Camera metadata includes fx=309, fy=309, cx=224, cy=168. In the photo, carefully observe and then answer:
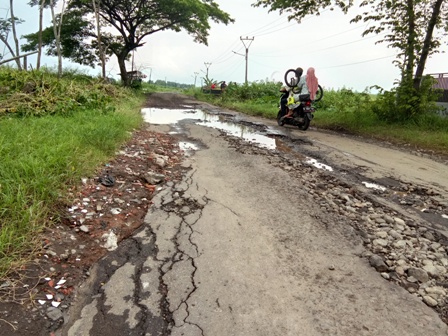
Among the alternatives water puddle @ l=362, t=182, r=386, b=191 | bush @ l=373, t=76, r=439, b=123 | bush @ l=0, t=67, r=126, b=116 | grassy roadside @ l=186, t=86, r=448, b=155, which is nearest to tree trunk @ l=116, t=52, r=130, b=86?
bush @ l=0, t=67, r=126, b=116

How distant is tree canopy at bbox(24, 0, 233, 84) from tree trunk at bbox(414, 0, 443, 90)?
1617 cm

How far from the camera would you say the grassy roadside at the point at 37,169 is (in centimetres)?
228

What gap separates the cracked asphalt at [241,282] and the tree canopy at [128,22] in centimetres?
2072

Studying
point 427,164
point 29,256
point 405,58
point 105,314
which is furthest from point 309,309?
point 405,58

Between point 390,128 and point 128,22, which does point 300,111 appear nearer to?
point 390,128

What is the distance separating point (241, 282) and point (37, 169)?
223cm

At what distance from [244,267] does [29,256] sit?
1520mm

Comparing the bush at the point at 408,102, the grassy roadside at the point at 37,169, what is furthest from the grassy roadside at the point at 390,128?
the grassy roadside at the point at 37,169

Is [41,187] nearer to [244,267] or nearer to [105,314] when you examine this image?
[105,314]

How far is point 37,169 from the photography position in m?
2.97

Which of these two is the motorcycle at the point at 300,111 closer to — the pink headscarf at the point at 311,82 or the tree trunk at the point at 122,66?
the pink headscarf at the point at 311,82

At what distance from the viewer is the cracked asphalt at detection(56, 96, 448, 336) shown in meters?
1.77

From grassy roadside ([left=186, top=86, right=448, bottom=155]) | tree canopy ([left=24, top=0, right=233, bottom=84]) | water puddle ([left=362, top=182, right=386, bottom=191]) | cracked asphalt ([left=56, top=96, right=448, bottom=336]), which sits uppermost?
tree canopy ([left=24, top=0, right=233, bottom=84])

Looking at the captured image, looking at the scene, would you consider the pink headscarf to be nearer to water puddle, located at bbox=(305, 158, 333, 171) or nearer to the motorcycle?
the motorcycle
